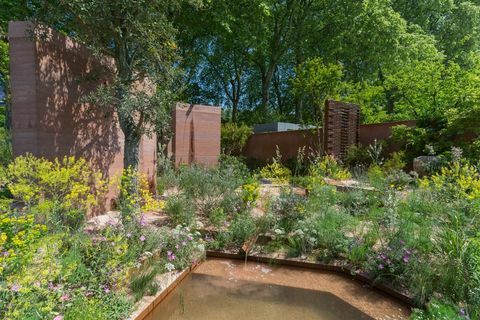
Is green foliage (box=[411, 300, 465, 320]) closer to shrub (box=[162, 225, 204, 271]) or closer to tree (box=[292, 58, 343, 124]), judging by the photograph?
shrub (box=[162, 225, 204, 271])

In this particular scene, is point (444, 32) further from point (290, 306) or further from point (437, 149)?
point (290, 306)

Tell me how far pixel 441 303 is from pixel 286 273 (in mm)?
1640

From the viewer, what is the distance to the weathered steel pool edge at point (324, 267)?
3.10m

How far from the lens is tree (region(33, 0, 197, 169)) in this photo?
13.0ft

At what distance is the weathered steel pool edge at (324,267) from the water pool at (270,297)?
75 millimetres

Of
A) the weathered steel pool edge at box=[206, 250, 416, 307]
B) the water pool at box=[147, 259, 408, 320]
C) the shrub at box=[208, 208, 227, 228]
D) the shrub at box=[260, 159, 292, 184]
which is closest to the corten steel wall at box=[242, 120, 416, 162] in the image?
the shrub at box=[260, 159, 292, 184]

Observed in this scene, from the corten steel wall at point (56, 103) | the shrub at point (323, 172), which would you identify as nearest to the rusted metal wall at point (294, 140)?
the shrub at point (323, 172)

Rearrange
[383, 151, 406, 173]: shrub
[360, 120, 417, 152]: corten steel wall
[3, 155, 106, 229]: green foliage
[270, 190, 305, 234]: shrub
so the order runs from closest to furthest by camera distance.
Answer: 1. [3, 155, 106, 229]: green foliage
2. [270, 190, 305, 234]: shrub
3. [383, 151, 406, 173]: shrub
4. [360, 120, 417, 152]: corten steel wall

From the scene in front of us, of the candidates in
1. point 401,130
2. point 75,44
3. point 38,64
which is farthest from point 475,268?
point 401,130

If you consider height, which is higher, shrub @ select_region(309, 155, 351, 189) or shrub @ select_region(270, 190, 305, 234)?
shrub @ select_region(309, 155, 351, 189)

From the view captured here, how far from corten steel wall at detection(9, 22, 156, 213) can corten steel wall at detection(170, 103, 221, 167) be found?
4.63 metres

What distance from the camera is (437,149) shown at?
8.19m

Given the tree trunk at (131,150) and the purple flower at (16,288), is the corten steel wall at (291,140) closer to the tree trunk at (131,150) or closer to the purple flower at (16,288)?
the tree trunk at (131,150)

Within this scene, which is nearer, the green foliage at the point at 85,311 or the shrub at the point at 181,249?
the green foliage at the point at 85,311
